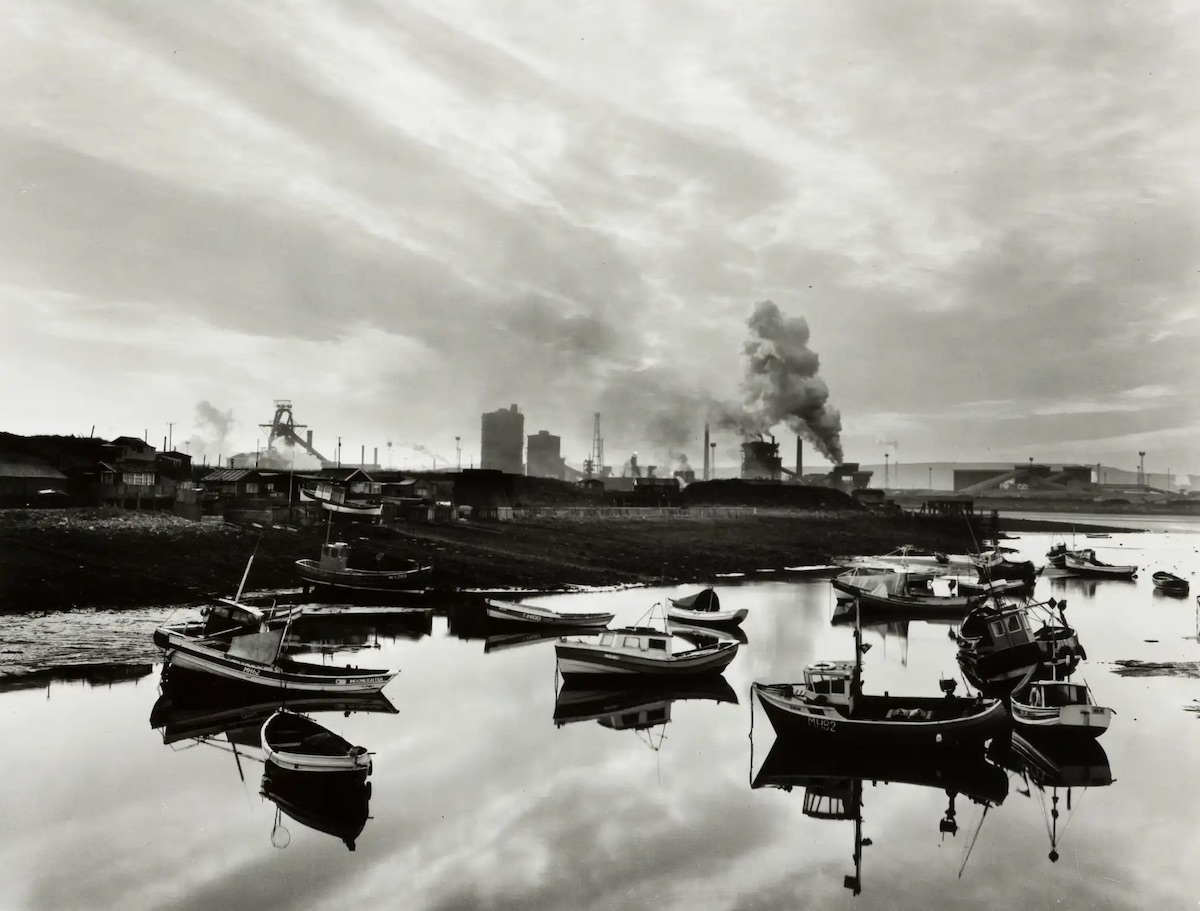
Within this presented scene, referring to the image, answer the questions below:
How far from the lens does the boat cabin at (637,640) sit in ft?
107

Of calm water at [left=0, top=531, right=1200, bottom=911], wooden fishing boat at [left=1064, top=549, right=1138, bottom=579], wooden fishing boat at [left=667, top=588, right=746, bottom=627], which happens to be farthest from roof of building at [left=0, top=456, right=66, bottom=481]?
wooden fishing boat at [left=1064, top=549, right=1138, bottom=579]

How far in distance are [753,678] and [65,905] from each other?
2482cm

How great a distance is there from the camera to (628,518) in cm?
10475

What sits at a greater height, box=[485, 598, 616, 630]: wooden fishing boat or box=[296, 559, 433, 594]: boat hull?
box=[296, 559, 433, 594]: boat hull

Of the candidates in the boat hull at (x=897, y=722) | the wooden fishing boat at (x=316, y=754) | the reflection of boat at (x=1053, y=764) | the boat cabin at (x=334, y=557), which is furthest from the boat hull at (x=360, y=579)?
the reflection of boat at (x=1053, y=764)

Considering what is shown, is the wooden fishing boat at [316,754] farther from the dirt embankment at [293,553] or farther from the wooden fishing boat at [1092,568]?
the wooden fishing boat at [1092,568]

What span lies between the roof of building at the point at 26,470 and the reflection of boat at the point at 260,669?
5085cm

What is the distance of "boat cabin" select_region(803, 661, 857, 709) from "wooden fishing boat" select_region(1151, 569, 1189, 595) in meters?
52.4

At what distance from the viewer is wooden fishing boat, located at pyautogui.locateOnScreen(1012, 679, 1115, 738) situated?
25.6 m

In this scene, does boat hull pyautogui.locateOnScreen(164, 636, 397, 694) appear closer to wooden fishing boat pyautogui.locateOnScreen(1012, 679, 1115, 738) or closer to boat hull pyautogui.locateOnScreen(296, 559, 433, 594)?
boat hull pyautogui.locateOnScreen(296, 559, 433, 594)

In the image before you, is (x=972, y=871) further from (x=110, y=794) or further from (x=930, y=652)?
(x=930, y=652)

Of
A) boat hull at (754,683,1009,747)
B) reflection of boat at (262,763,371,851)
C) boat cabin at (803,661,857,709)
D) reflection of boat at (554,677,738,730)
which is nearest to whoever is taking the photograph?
reflection of boat at (262,763,371,851)

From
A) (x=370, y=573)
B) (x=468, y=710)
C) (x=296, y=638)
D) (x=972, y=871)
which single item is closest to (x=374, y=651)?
(x=296, y=638)

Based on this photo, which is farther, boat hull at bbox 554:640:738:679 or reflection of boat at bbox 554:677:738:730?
boat hull at bbox 554:640:738:679
